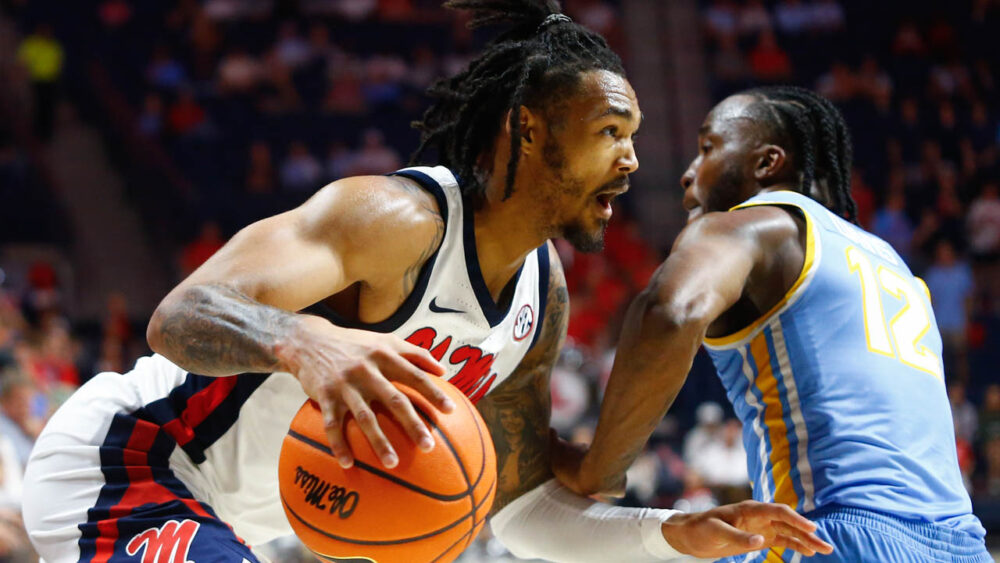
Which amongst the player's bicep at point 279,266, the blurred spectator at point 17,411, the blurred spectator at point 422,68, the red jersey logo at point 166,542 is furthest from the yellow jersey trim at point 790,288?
the blurred spectator at point 422,68

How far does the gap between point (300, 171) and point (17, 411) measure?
20.5 feet

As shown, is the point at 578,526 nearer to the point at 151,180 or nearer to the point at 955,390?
the point at 955,390

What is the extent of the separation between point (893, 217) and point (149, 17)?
368 inches

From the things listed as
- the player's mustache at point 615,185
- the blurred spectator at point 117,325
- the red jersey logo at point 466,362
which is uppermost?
the player's mustache at point 615,185

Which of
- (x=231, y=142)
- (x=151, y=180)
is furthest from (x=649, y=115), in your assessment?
(x=151, y=180)

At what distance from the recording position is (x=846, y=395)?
2.64 metres

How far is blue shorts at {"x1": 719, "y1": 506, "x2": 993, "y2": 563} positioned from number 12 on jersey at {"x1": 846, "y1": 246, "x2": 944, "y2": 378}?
428 mm

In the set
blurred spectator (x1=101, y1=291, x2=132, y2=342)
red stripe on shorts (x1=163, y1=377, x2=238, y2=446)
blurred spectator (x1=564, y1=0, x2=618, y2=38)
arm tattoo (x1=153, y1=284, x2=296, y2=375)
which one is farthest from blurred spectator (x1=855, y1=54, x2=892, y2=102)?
arm tattoo (x1=153, y1=284, x2=296, y2=375)

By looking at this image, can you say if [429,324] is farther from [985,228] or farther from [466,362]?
[985,228]

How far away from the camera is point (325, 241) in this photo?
255 cm

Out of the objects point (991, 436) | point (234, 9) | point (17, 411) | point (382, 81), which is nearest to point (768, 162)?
point (17, 411)

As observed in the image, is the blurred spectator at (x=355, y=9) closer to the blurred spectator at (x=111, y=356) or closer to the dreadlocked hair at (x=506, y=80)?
the blurred spectator at (x=111, y=356)

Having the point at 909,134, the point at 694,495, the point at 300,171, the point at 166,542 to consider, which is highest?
the point at 166,542

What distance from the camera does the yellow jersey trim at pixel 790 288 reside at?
8.83 feet
